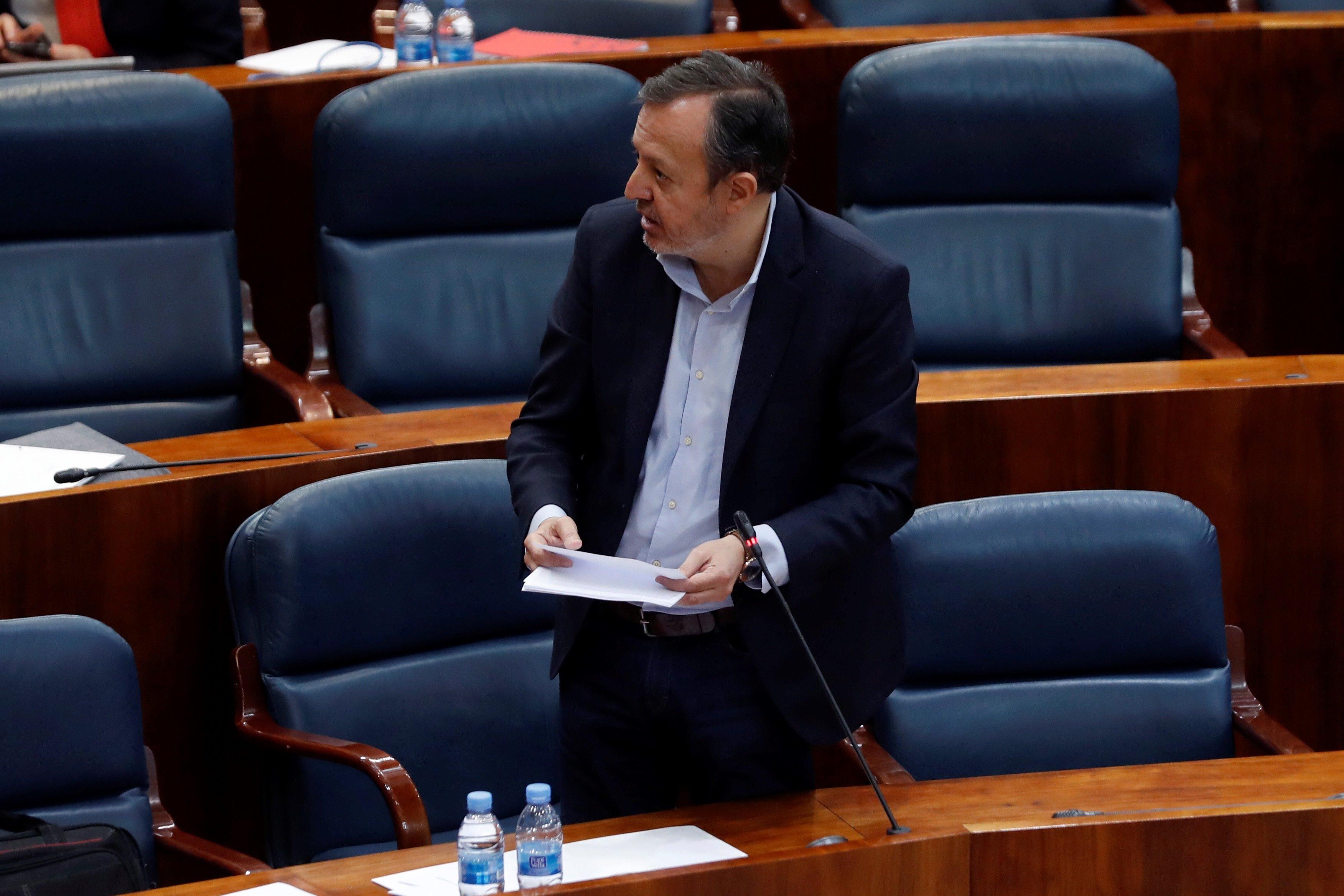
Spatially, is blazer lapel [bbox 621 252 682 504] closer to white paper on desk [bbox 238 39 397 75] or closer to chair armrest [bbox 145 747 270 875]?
chair armrest [bbox 145 747 270 875]

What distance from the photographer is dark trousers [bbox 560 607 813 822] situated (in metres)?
1.05

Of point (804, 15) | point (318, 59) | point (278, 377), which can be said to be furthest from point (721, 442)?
point (804, 15)

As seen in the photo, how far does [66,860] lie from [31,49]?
45.9 inches

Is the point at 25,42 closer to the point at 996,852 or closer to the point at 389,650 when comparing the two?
the point at 389,650

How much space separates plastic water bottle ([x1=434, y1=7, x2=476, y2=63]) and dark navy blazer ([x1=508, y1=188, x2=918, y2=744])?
951 millimetres

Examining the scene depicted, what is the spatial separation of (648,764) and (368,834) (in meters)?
0.31

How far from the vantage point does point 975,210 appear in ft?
6.13

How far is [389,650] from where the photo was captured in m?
1.32

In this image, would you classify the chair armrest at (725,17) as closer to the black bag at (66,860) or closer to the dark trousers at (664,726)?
the dark trousers at (664,726)

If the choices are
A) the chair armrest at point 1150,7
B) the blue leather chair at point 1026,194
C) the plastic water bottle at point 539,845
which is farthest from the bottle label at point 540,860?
the chair armrest at point 1150,7

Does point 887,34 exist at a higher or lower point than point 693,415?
higher

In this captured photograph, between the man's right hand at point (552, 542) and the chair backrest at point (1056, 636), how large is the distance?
1.24 ft

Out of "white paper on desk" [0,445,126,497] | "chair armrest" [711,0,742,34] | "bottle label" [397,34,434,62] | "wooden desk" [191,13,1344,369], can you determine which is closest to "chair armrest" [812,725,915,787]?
"white paper on desk" [0,445,126,497]

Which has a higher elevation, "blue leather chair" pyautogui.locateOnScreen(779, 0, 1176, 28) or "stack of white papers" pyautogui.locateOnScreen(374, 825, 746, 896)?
"blue leather chair" pyautogui.locateOnScreen(779, 0, 1176, 28)
